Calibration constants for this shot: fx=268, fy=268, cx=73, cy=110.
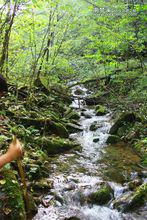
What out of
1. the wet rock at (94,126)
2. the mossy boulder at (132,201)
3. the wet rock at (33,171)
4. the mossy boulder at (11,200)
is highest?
the mossy boulder at (11,200)

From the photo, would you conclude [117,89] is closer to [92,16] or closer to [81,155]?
[92,16]

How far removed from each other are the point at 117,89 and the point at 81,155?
30.4 ft

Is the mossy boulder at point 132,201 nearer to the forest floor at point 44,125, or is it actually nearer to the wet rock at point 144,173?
the wet rock at point 144,173

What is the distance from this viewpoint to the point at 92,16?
54.3 ft

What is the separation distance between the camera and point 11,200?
15.9 ft

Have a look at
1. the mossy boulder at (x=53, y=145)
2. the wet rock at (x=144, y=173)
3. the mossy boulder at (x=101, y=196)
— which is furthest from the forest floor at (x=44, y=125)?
the mossy boulder at (x=101, y=196)

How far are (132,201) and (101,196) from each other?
73 centimetres

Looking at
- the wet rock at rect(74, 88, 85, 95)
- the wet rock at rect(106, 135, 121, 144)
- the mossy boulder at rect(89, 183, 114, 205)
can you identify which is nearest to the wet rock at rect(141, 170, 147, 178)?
the mossy boulder at rect(89, 183, 114, 205)

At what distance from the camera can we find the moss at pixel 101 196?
6.38 meters

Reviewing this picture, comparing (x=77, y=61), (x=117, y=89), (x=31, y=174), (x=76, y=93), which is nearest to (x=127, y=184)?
(x=31, y=174)

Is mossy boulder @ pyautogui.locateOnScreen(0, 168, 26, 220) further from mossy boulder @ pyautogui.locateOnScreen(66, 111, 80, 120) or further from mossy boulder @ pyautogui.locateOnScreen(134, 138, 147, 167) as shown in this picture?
mossy boulder @ pyautogui.locateOnScreen(66, 111, 80, 120)

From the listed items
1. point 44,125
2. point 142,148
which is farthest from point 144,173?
point 44,125

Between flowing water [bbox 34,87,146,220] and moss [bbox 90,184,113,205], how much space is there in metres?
0.16

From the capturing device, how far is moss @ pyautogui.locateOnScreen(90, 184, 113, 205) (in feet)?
20.9
